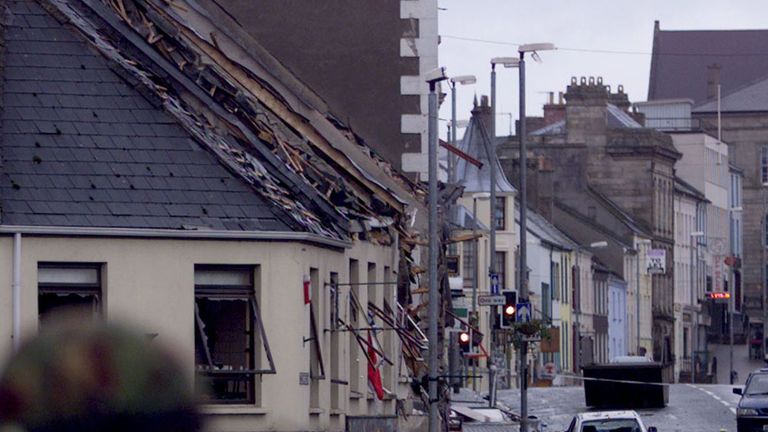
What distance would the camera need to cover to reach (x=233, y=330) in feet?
60.5

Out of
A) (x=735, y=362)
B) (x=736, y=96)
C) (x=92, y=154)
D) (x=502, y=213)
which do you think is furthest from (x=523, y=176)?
(x=736, y=96)

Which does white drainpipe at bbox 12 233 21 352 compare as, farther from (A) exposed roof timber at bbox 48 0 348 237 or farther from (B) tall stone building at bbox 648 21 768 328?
(B) tall stone building at bbox 648 21 768 328

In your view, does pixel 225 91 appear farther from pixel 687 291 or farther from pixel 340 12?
pixel 687 291

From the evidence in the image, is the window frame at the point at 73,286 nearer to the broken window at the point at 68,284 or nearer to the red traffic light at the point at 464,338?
the broken window at the point at 68,284

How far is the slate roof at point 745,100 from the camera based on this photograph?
159 meters

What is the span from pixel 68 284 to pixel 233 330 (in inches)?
73.2

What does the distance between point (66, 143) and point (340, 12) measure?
10403 mm

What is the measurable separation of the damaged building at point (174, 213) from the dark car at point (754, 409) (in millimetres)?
18546

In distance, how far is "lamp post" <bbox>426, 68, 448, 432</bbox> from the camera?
88.2 feet

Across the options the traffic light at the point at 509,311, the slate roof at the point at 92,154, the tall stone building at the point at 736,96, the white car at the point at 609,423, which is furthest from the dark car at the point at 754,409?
the tall stone building at the point at 736,96

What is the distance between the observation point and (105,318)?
9.62 ft

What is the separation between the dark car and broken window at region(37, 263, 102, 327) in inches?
947

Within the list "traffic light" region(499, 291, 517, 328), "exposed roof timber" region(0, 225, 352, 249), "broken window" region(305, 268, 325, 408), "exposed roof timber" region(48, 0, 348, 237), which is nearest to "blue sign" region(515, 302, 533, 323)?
"traffic light" region(499, 291, 517, 328)

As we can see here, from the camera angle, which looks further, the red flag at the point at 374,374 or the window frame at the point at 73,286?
the red flag at the point at 374,374
